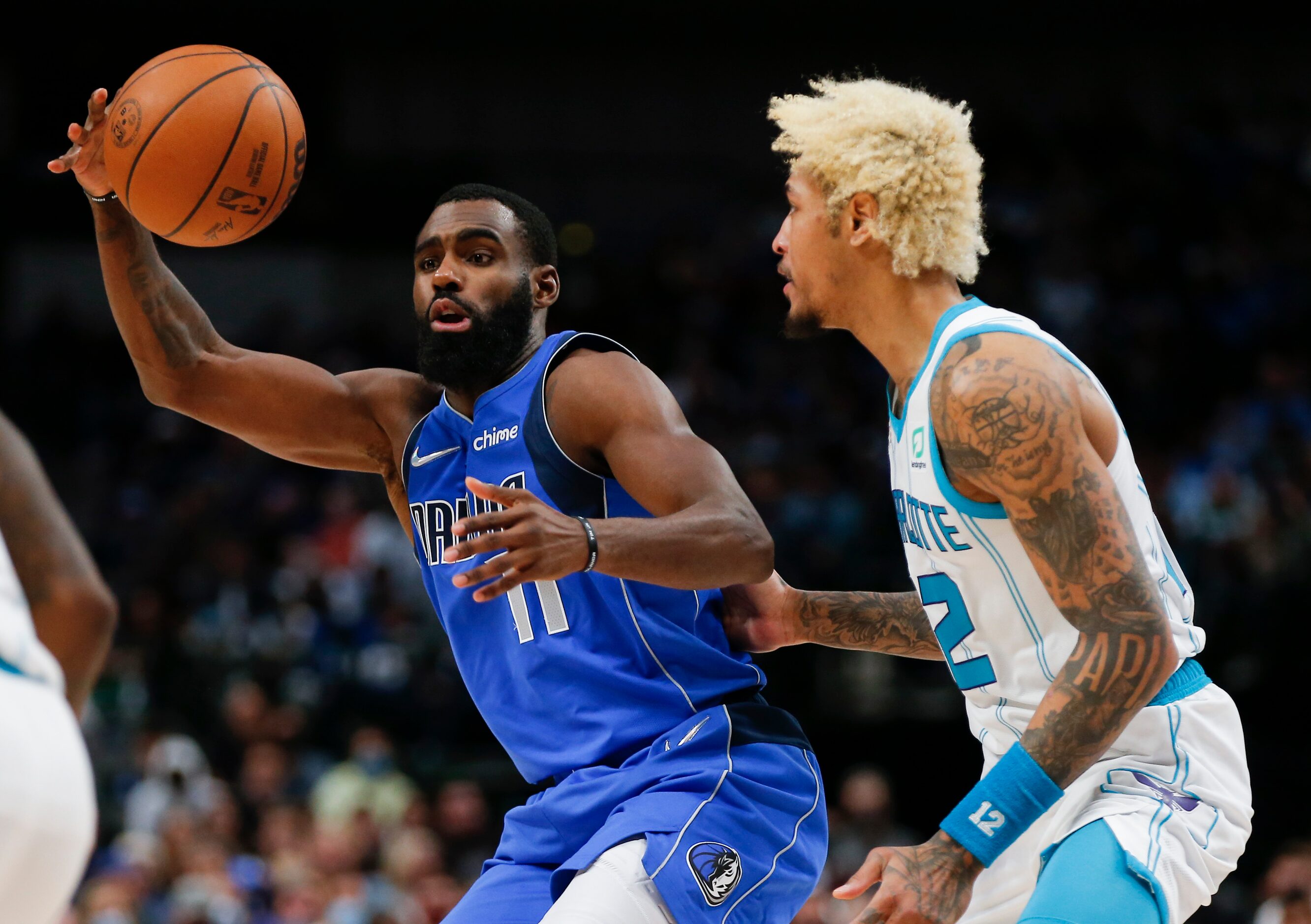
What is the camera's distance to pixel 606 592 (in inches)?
147

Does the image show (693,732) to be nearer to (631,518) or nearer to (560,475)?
(631,518)

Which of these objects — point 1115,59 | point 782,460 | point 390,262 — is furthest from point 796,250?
point 1115,59

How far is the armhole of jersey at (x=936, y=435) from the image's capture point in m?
3.19

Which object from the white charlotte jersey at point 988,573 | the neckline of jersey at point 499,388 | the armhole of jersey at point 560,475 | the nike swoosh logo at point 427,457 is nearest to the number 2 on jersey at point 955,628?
the white charlotte jersey at point 988,573

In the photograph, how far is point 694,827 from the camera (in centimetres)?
347

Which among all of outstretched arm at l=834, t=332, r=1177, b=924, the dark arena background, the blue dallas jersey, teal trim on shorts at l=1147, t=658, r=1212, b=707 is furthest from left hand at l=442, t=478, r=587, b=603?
the dark arena background

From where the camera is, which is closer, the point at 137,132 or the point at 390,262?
the point at 137,132

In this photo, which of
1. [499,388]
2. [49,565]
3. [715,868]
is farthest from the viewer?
[499,388]

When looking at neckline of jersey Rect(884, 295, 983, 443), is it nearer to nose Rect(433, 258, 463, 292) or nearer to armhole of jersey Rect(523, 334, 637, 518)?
armhole of jersey Rect(523, 334, 637, 518)

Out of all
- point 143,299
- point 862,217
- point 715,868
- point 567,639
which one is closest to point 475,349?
point 567,639

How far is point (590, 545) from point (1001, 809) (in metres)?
0.98

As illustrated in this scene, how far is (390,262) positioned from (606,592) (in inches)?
496

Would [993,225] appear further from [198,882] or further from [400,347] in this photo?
[198,882]

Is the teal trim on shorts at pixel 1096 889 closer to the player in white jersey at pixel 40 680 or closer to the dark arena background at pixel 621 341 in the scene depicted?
the player in white jersey at pixel 40 680
